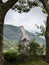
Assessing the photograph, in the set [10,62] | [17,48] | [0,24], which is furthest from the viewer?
[17,48]

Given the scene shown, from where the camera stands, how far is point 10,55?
2034 centimetres

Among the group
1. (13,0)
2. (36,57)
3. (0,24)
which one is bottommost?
(36,57)

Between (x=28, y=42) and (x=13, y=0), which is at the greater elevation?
(x=13, y=0)

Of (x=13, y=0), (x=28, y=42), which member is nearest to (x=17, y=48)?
(x=28, y=42)

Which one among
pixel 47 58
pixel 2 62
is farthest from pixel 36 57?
pixel 2 62

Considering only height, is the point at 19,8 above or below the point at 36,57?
above

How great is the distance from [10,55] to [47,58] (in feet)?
8.75

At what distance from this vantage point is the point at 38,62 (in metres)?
19.7

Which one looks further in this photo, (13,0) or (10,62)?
(10,62)

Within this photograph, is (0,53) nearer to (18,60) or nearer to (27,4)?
(18,60)

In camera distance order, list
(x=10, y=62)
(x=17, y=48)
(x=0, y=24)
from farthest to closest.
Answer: (x=17, y=48), (x=10, y=62), (x=0, y=24)

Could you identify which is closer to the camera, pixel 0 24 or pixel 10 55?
pixel 0 24

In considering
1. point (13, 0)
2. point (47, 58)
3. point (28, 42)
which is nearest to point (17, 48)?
point (28, 42)

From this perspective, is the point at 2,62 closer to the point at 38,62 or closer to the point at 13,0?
the point at 38,62
